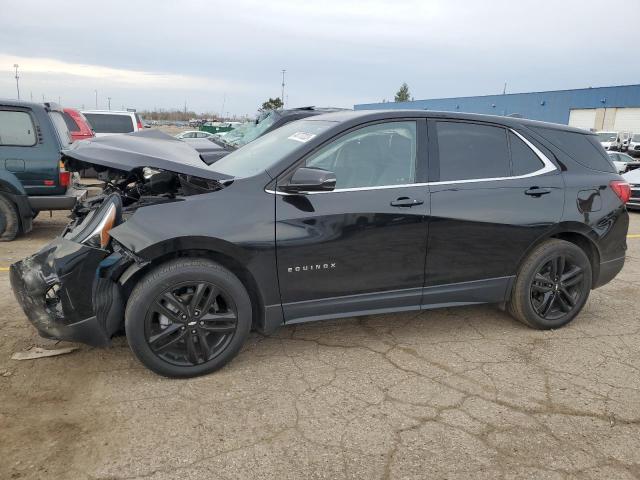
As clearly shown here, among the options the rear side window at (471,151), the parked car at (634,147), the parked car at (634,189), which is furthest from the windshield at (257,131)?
the parked car at (634,147)

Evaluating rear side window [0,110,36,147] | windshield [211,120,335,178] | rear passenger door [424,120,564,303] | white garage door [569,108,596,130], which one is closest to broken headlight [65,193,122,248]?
windshield [211,120,335,178]

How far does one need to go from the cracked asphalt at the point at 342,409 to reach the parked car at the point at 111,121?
12740 millimetres

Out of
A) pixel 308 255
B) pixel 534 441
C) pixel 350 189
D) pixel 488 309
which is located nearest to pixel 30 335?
pixel 308 255

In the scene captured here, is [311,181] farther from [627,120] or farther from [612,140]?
[627,120]

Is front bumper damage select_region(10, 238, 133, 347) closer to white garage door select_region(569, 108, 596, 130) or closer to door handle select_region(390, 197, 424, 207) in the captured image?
door handle select_region(390, 197, 424, 207)

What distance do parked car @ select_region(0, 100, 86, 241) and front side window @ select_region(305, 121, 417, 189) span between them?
15.5ft

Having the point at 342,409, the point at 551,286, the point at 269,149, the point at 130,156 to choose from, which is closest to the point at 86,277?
the point at 130,156

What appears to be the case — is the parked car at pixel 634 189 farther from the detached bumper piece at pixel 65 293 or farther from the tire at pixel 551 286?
the detached bumper piece at pixel 65 293

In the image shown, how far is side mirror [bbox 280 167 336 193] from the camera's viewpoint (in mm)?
3238

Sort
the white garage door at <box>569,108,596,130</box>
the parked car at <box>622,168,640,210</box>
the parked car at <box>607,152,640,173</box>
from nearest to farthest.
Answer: the parked car at <box>622,168,640,210</box> < the parked car at <box>607,152,640,173</box> < the white garage door at <box>569,108,596,130</box>

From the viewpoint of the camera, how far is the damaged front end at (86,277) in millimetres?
3098

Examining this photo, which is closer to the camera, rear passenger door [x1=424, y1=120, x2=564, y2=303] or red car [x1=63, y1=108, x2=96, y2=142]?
rear passenger door [x1=424, y1=120, x2=564, y2=303]

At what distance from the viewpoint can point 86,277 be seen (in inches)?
122

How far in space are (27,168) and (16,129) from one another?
0.55 meters
